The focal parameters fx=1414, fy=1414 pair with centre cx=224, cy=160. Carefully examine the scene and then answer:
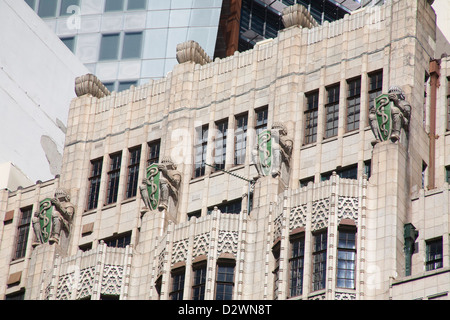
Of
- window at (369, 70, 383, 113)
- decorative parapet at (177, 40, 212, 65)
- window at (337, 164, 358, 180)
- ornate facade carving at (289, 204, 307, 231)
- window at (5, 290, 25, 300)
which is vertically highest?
decorative parapet at (177, 40, 212, 65)

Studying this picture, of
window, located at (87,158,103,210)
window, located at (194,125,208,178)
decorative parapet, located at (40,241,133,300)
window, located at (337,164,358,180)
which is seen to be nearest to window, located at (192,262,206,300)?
decorative parapet, located at (40,241,133,300)

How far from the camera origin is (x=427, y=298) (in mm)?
58375

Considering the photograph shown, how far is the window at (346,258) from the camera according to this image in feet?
200

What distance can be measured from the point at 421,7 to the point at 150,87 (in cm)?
1604

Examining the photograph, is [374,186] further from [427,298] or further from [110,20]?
[110,20]

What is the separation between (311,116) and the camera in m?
69.2

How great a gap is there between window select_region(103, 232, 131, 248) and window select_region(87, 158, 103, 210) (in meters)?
2.57

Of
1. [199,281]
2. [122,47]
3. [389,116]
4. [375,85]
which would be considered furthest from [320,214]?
[122,47]

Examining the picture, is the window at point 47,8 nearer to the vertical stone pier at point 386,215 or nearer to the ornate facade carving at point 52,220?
the ornate facade carving at point 52,220

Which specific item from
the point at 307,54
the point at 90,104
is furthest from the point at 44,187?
the point at 307,54

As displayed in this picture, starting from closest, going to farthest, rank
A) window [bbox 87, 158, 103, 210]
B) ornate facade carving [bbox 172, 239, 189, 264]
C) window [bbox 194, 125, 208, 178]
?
1. ornate facade carving [bbox 172, 239, 189, 264]
2. window [bbox 194, 125, 208, 178]
3. window [bbox 87, 158, 103, 210]

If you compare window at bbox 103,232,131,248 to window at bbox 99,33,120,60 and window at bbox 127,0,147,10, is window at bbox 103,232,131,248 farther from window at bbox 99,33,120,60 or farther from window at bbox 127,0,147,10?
window at bbox 127,0,147,10

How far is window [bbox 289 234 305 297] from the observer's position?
61844 millimetres

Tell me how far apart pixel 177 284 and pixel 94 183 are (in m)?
11.7
